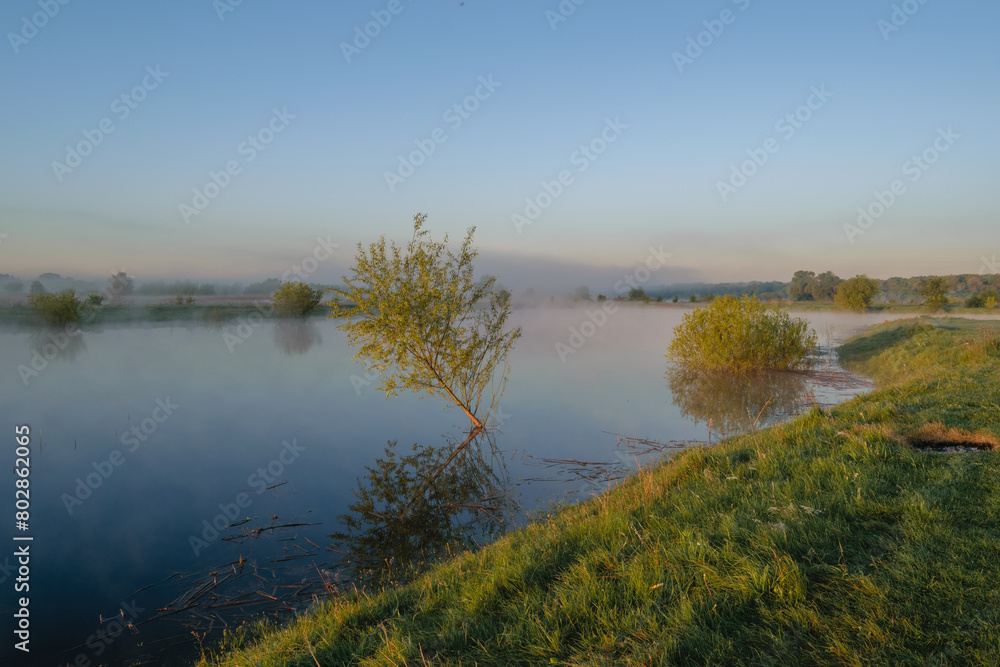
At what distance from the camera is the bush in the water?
27844mm

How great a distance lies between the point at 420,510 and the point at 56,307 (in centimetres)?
7471

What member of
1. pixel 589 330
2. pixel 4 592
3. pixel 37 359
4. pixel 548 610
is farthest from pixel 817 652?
pixel 589 330

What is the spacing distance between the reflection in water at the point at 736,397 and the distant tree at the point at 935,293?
2785 inches

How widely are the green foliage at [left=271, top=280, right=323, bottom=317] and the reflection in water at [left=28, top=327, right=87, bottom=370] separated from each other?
30941 mm

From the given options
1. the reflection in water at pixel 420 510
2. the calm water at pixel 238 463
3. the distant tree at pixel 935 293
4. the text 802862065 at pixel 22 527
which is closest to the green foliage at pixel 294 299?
the calm water at pixel 238 463

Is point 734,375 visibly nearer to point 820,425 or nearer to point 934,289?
point 820,425

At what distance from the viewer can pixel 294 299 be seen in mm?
89875

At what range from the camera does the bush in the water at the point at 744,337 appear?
2784 cm

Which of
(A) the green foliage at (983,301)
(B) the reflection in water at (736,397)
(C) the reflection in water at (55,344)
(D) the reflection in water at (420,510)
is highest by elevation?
(A) the green foliage at (983,301)

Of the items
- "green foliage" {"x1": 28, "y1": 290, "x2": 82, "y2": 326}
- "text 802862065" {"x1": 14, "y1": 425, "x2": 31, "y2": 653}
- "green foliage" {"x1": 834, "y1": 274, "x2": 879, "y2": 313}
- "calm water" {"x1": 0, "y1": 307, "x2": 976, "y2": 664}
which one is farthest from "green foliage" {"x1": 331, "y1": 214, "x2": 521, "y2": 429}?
"green foliage" {"x1": 834, "y1": 274, "x2": 879, "y2": 313}

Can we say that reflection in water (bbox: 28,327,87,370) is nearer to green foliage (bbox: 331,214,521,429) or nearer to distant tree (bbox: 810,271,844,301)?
green foliage (bbox: 331,214,521,429)

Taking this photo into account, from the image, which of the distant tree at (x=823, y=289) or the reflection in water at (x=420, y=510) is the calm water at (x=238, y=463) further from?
the distant tree at (x=823, y=289)

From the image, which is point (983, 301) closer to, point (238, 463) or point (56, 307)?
point (238, 463)

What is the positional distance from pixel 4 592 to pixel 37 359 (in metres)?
42.9
